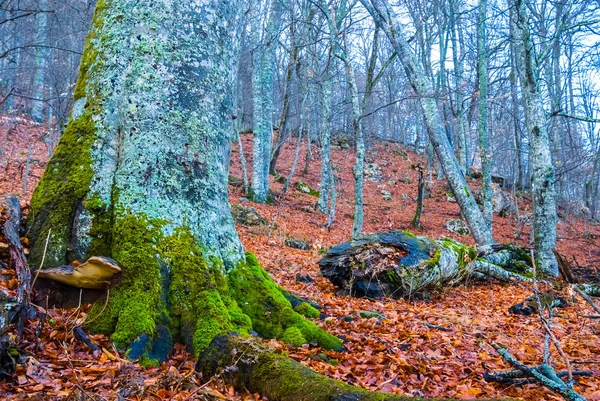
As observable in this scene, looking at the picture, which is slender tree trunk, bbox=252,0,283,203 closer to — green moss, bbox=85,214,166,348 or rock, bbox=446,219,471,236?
rock, bbox=446,219,471,236

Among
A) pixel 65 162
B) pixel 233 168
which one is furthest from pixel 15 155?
pixel 65 162

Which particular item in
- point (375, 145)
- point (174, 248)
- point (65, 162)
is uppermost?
point (375, 145)

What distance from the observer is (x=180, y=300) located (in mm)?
2781

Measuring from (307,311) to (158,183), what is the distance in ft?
5.93

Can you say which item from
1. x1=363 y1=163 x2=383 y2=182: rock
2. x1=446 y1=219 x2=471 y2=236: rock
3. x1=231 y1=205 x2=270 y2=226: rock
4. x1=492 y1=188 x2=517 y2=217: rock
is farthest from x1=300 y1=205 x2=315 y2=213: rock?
x1=492 y1=188 x2=517 y2=217: rock

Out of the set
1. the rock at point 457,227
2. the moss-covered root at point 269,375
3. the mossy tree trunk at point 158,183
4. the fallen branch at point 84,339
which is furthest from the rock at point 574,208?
the fallen branch at point 84,339

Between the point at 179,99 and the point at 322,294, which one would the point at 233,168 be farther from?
the point at 179,99

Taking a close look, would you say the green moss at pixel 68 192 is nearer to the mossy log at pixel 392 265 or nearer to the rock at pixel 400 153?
the mossy log at pixel 392 265

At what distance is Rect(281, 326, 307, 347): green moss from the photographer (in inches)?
118

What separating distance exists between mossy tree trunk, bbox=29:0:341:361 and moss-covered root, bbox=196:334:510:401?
0.89ft

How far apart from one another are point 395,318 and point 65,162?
342cm

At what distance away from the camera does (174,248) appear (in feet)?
9.49

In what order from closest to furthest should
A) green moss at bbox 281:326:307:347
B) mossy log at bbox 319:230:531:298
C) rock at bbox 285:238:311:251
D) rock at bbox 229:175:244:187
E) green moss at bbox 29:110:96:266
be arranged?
1. green moss at bbox 29:110:96:266
2. green moss at bbox 281:326:307:347
3. mossy log at bbox 319:230:531:298
4. rock at bbox 285:238:311:251
5. rock at bbox 229:175:244:187

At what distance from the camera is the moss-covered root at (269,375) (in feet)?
6.23
